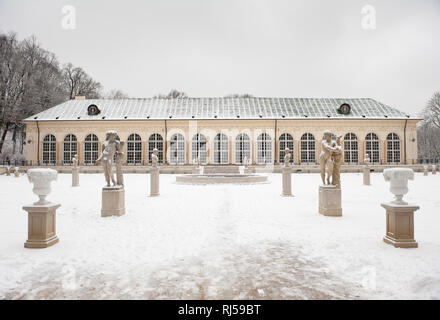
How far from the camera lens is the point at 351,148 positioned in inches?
1318

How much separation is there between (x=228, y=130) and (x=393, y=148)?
2050 centimetres

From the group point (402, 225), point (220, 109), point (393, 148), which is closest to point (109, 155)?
point (402, 225)

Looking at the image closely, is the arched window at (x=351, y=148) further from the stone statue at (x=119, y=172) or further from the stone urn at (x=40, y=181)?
the stone urn at (x=40, y=181)

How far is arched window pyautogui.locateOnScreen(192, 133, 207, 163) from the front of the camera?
1323 inches

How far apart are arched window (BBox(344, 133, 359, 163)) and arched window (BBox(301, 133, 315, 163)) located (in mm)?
4045

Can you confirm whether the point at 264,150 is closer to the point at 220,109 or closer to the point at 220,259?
the point at 220,109

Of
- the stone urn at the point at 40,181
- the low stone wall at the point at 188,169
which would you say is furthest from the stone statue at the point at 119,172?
the low stone wall at the point at 188,169

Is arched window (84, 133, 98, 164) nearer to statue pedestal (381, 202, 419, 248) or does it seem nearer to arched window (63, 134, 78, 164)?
arched window (63, 134, 78, 164)

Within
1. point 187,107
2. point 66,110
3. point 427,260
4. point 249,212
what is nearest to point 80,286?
point 427,260

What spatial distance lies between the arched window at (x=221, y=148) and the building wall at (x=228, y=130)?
1.49ft

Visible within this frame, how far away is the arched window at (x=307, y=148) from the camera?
33656mm

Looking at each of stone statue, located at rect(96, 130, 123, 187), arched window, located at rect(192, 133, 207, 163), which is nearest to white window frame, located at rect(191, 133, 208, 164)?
arched window, located at rect(192, 133, 207, 163)

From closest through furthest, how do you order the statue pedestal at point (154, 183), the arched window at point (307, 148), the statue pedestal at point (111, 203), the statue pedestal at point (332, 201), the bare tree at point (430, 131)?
the statue pedestal at point (332, 201) < the statue pedestal at point (111, 203) < the statue pedestal at point (154, 183) < the arched window at point (307, 148) < the bare tree at point (430, 131)
